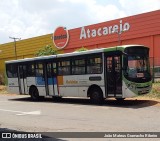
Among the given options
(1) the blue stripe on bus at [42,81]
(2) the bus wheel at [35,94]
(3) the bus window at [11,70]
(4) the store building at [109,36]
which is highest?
(4) the store building at [109,36]

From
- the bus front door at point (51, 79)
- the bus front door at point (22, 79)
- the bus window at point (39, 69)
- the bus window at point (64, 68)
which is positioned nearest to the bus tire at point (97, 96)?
the bus window at point (64, 68)

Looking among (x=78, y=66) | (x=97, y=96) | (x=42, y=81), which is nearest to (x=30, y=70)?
(x=42, y=81)

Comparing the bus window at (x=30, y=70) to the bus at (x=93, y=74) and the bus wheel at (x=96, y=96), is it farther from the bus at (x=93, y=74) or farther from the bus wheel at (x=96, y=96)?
the bus wheel at (x=96, y=96)

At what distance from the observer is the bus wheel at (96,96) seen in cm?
1786

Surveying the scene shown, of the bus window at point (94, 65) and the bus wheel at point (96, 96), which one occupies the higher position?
the bus window at point (94, 65)

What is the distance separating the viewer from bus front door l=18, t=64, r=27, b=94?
917 inches

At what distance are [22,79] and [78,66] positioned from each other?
5.90 metres

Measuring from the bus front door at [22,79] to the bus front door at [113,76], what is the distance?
7767 mm

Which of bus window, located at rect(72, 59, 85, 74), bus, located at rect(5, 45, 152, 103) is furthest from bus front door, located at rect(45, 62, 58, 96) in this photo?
bus window, located at rect(72, 59, 85, 74)

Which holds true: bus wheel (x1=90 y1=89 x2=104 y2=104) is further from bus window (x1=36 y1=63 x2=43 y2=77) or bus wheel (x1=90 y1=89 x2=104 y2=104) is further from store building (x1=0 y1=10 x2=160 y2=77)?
store building (x1=0 y1=10 x2=160 y2=77)

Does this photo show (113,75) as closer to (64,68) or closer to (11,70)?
(64,68)

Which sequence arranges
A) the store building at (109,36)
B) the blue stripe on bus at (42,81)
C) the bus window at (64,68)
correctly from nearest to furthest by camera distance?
the bus window at (64,68) < the blue stripe on bus at (42,81) < the store building at (109,36)

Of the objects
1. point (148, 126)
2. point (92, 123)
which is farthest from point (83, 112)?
point (148, 126)

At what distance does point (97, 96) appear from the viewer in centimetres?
1798
